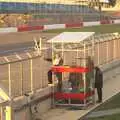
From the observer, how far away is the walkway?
16.0 meters

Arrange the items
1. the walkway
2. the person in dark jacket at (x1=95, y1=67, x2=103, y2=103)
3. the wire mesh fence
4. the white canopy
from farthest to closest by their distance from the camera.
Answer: the person in dark jacket at (x1=95, y1=67, x2=103, y2=103)
the white canopy
the walkway
the wire mesh fence

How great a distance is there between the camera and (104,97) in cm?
1989

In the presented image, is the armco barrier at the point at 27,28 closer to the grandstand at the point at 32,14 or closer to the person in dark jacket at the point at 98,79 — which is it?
the grandstand at the point at 32,14

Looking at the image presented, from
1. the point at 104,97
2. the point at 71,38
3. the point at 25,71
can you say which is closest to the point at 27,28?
the point at 104,97

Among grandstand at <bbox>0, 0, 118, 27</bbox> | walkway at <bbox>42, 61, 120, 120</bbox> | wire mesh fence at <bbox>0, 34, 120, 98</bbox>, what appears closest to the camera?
wire mesh fence at <bbox>0, 34, 120, 98</bbox>

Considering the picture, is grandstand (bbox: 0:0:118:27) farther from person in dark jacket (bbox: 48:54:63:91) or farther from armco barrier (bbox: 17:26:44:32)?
person in dark jacket (bbox: 48:54:63:91)

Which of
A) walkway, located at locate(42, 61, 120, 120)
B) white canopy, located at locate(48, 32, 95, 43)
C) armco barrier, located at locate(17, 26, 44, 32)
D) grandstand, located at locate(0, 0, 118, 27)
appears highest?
white canopy, located at locate(48, 32, 95, 43)

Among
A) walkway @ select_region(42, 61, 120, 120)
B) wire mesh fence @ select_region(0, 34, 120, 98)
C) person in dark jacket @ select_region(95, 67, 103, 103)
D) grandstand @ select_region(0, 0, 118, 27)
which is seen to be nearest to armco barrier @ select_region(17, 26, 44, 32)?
grandstand @ select_region(0, 0, 118, 27)

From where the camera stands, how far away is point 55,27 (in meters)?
52.4

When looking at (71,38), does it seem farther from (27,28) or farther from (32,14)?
(32,14)

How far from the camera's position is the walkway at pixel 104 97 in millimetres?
15965

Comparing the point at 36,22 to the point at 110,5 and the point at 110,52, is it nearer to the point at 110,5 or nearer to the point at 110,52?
the point at 110,52

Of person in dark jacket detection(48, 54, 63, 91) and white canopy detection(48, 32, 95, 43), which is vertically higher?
white canopy detection(48, 32, 95, 43)

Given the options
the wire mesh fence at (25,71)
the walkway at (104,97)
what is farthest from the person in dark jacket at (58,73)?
the walkway at (104,97)
